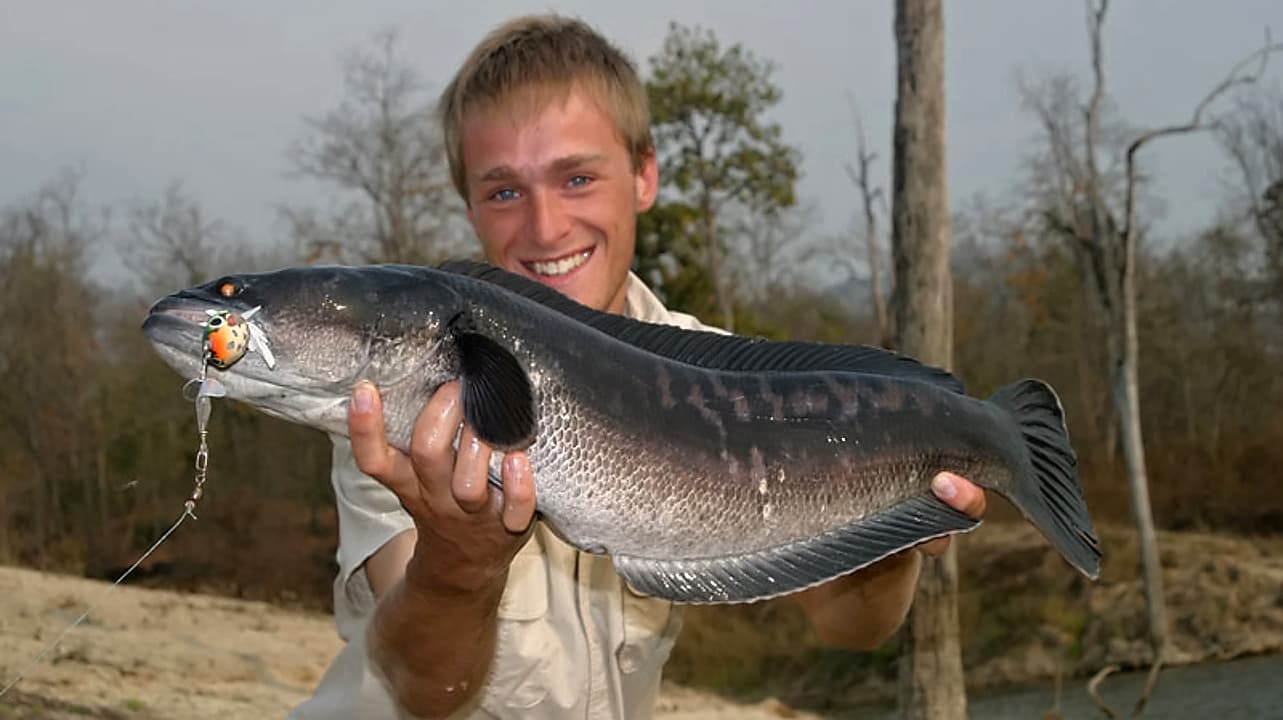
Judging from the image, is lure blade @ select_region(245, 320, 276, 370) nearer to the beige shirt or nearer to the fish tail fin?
the beige shirt

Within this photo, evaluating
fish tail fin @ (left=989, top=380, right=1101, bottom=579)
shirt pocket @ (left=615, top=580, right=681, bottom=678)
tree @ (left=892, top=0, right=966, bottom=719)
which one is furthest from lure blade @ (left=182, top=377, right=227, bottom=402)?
tree @ (left=892, top=0, right=966, bottom=719)

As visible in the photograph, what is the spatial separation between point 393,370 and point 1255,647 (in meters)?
20.7

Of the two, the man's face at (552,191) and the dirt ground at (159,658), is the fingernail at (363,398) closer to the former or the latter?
the man's face at (552,191)

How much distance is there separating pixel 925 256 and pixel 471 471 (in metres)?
7.97

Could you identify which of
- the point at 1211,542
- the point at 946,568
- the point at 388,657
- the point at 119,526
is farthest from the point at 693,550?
the point at 119,526

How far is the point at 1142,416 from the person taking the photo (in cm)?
3512

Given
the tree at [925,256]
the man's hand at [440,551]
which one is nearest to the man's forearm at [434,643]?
the man's hand at [440,551]

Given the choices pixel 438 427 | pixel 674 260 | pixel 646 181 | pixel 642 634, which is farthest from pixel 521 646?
pixel 674 260

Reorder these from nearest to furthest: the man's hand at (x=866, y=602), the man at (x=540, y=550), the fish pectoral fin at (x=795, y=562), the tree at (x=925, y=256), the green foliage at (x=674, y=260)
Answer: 1. the fish pectoral fin at (x=795, y=562)
2. the man at (x=540, y=550)
3. the man's hand at (x=866, y=602)
4. the tree at (x=925, y=256)
5. the green foliage at (x=674, y=260)

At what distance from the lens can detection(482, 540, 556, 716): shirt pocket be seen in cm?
399

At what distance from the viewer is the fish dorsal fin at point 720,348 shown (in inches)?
112

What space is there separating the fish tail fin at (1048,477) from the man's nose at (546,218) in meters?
1.52

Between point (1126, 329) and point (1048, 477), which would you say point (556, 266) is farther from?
point (1126, 329)

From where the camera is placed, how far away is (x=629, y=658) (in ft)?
14.2
